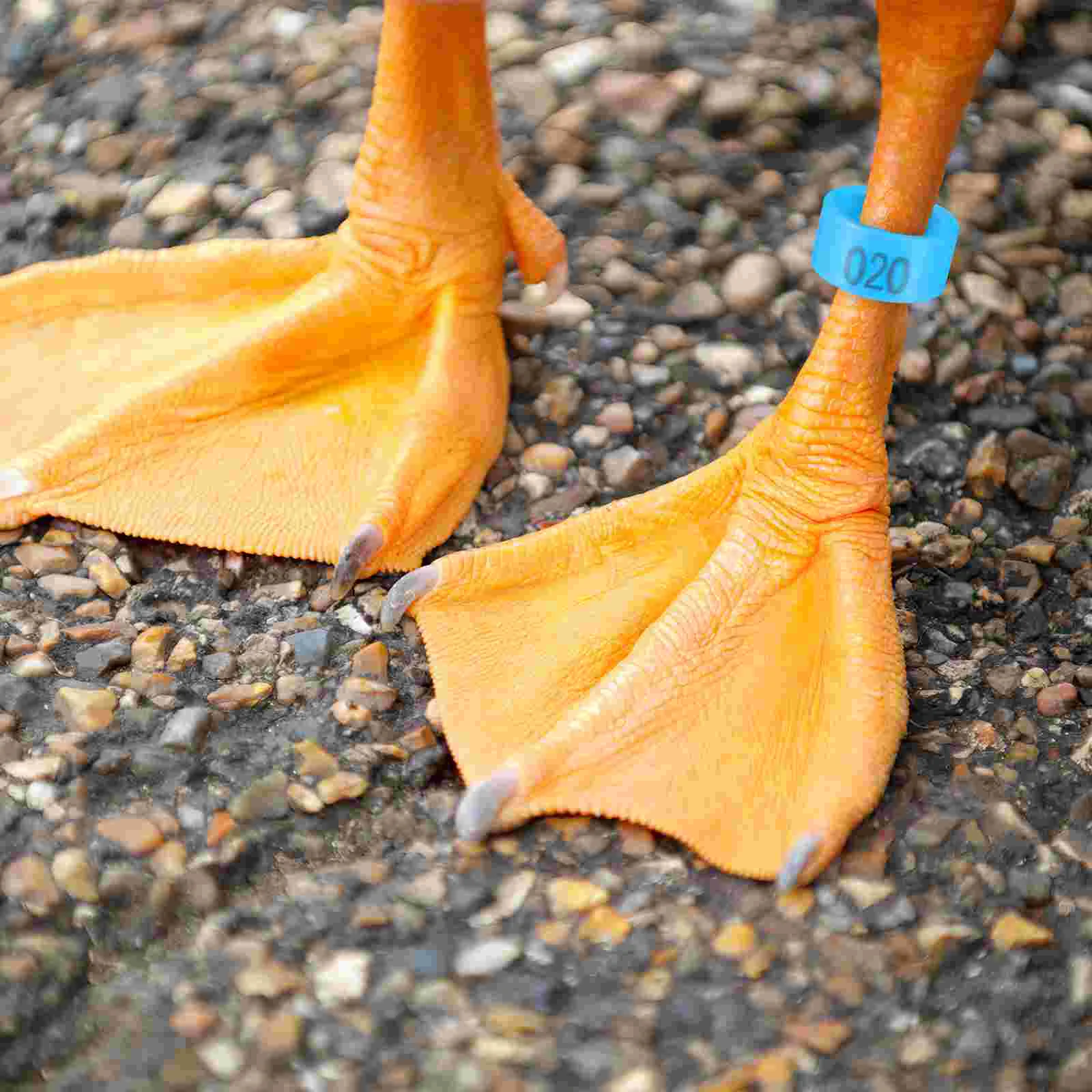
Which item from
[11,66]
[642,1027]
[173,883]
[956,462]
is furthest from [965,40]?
[11,66]

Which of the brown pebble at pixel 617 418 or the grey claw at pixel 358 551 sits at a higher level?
the grey claw at pixel 358 551

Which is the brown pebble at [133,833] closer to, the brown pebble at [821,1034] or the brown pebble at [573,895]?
the brown pebble at [573,895]

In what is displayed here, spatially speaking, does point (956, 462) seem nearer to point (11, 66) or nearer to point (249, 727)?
point (249, 727)

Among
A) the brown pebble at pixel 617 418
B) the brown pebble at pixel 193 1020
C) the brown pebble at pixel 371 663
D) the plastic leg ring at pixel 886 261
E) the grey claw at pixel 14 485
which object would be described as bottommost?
the brown pebble at pixel 617 418

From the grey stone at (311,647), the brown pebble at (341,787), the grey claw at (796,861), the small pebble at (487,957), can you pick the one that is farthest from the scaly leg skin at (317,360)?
the grey claw at (796,861)

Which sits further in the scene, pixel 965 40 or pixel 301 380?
pixel 301 380

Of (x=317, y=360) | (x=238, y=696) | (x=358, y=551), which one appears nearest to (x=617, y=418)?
(x=317, y=360)

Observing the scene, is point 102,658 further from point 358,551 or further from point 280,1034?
point 280,1034
